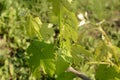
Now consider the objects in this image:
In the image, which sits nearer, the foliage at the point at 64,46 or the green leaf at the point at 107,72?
the foliage at the point at 64,46

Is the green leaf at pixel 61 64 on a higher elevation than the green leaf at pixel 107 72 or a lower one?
higher

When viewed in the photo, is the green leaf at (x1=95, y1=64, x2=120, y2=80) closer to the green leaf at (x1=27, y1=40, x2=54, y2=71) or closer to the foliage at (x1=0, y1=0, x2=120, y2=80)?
the foliage at (x1=0, y1=0, x2=120, y2=80)

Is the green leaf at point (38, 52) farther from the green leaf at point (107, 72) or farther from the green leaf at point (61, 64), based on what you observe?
the green leaf at point (107, 72)

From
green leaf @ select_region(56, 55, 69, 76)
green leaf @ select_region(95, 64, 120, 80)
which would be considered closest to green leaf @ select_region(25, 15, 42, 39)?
green leaf @ select_region(56, 55, 69, 76)

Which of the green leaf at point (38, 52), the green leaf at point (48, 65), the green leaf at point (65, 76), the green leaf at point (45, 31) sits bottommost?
the green leaf at point (65, 76)

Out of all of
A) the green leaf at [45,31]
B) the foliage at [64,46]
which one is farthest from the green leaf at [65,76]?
the green leaf at [45,31]

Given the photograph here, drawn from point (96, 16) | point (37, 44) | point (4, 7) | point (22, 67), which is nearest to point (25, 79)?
point (22, 67)

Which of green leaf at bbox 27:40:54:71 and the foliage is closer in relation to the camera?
the foliage

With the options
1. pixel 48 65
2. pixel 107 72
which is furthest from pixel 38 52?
pixel 107 72
